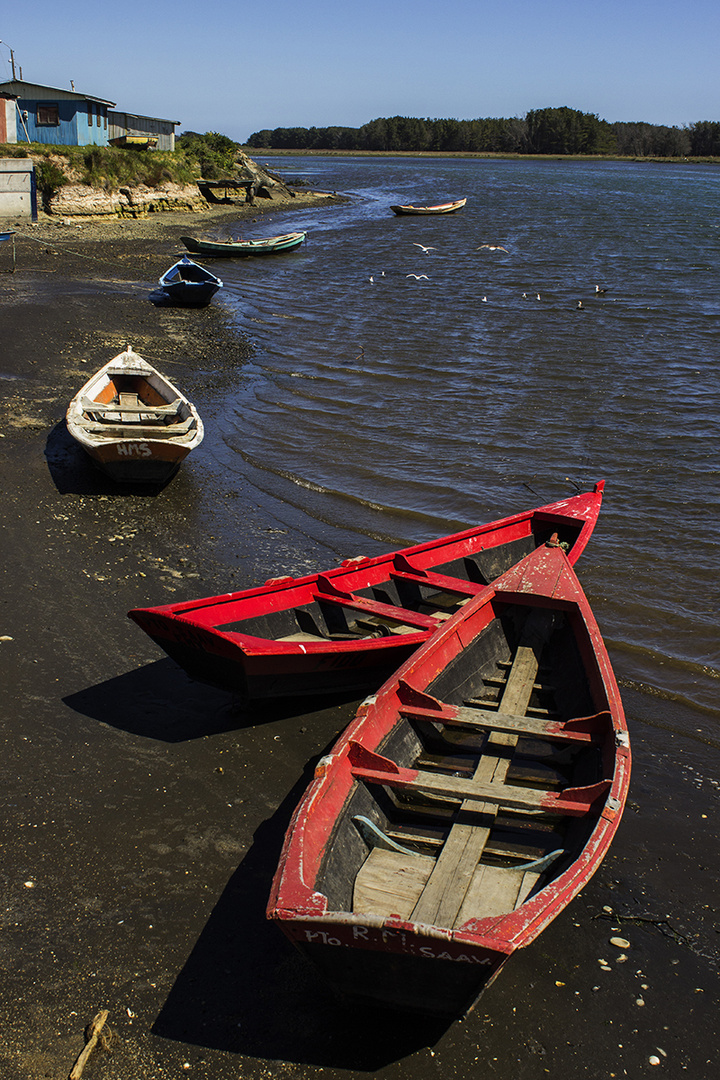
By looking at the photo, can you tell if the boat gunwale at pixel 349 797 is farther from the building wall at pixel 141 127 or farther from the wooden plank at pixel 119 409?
the building wall at pixel 141 127

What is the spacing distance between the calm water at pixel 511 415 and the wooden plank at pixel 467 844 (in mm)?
1349

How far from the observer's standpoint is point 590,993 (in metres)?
4.15

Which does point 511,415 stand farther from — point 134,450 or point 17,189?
point 17,189

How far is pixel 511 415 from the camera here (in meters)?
14.5

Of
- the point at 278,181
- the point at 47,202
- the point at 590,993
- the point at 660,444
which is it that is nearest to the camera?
the point at 590,993

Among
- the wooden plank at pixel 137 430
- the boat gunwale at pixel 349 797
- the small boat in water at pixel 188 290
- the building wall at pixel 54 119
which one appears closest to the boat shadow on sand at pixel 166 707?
the boat gunwale at pixel 349 797

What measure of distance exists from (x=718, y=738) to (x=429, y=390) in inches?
419

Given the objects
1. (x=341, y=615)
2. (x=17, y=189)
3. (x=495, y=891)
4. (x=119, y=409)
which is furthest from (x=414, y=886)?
(x=17, y=189)

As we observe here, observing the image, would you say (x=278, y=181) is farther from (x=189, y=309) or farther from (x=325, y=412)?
(x=325, y=412)

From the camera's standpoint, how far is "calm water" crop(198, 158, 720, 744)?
8781mm

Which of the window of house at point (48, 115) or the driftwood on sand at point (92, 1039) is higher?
the window of house at point (48, 115)

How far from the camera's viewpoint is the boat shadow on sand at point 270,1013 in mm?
3770

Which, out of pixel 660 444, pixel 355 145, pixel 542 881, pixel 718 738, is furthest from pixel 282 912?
pixel 355 145

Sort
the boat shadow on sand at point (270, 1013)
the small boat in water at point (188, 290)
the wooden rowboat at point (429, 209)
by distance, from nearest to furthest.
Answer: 1. the boat shadow on sand at point (270, 1013)
2. the small boat in water at point (188, 290)
3. the wooden rowboat at point (429, 209)
